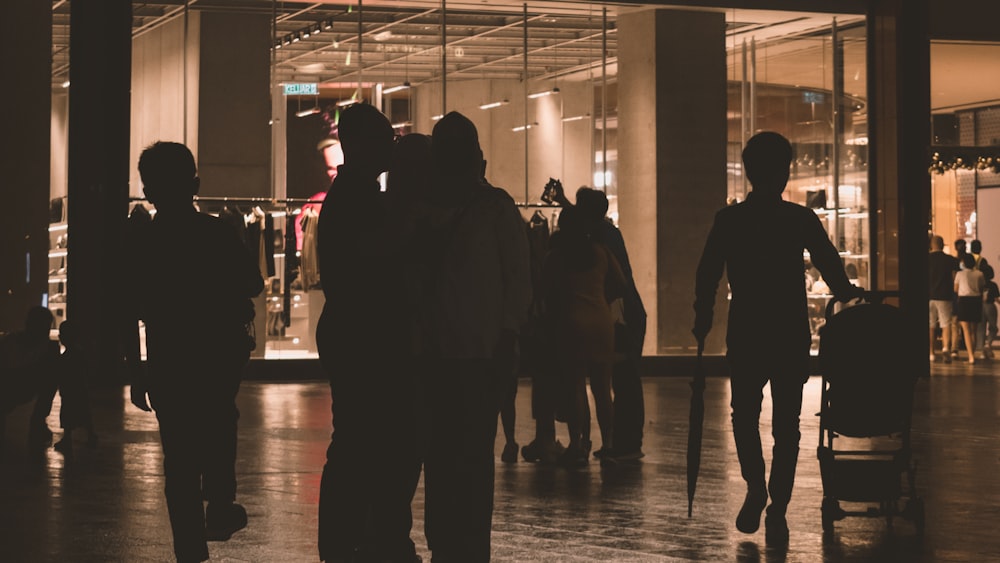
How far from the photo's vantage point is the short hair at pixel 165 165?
6.06m

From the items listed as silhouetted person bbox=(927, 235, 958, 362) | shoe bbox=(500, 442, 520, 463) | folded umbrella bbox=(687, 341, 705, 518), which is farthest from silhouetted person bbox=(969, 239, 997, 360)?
folded umbrella bbox=(687, 341, 705, 518)

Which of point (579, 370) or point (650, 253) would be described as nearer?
point (579, 370)

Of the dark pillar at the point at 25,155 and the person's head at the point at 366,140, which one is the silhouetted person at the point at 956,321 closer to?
the dark pillar at the point at 25,155

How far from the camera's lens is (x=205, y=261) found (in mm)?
6000

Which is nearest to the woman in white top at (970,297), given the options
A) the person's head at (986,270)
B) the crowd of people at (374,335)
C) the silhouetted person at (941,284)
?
the silhouetted person at (941,284)

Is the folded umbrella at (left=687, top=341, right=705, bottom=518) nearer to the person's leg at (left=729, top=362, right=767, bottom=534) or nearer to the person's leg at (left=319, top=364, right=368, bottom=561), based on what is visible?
the person's leg at (left=729, top=362, right=767, bottom=534)

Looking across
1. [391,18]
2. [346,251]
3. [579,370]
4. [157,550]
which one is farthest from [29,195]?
[346,251]

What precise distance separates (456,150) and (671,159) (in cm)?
1593

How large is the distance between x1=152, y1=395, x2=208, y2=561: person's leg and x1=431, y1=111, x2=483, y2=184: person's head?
1.31 meters

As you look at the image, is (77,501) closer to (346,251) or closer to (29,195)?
(346,251)

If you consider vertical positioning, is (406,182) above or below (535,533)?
above

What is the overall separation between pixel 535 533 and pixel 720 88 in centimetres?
1562

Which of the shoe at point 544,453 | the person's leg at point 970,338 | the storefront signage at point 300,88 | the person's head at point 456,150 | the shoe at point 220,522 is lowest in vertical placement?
the shoe at point 544,453

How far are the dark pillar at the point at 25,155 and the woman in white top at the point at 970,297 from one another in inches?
553
